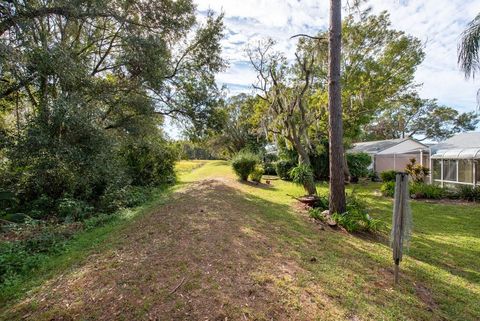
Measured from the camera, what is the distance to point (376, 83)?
12531 mm

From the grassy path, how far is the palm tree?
3785 mm

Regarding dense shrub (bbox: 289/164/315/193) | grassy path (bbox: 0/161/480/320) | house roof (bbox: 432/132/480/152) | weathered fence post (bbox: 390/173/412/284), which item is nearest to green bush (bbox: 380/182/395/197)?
house roof (bbox: 432/132/480/152)

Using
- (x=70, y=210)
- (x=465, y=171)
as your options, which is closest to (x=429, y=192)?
(x=465, y=171)

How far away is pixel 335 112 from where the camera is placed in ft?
20.0

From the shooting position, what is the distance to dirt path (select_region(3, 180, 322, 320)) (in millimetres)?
2400

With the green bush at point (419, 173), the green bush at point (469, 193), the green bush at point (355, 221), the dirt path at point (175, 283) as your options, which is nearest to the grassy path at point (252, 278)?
the dirt path at point (175, 283)

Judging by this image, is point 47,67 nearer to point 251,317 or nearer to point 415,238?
point 251,317

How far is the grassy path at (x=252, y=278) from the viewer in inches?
97.4

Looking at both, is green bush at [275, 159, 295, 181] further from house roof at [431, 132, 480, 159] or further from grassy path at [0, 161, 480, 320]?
grassy path at [0, 161, 480, 320]

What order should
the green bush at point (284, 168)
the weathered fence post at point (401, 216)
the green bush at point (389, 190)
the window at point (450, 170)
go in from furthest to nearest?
the green bush at point (284, 168) → the window at point (450, 170) → the green bush at point (389, 190) → the weathered fence post at point (401, 216)

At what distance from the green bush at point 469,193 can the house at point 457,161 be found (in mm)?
464

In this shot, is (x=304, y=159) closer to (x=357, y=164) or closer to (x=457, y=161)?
(x=457, y=161)

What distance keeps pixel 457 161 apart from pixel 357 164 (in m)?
5.70

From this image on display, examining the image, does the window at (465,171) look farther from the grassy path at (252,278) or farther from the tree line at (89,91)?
the tree line at (89,91)
